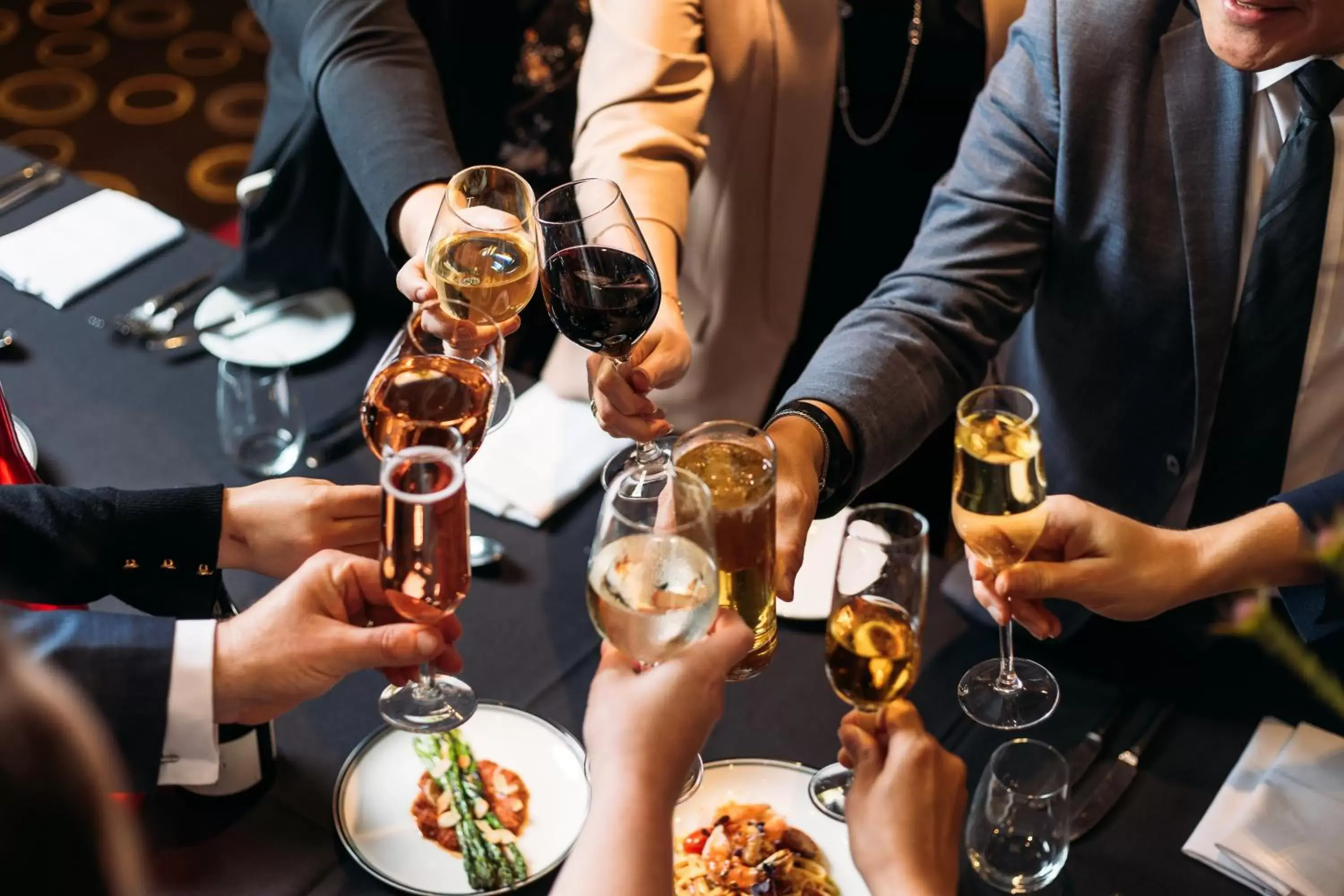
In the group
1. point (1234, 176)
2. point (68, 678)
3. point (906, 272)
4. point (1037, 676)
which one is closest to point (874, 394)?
point (906, 272)

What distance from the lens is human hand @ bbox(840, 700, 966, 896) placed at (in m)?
1.31

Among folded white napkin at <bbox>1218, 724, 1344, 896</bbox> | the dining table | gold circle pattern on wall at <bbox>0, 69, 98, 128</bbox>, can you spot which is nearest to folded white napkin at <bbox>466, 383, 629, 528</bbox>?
the dining table

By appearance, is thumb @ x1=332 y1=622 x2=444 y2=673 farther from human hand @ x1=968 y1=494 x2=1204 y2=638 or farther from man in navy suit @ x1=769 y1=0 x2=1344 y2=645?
human hand @ x1=968 y1=494 x2=1204 y2=638

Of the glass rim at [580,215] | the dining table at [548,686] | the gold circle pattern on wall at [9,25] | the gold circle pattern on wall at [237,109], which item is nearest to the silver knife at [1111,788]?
the dining table at [548,686]

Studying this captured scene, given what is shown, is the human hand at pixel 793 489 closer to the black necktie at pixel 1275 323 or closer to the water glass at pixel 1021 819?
the water glass at pixel 1021 819

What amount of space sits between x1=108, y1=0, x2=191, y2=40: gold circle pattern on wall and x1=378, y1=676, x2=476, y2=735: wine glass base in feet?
15.1

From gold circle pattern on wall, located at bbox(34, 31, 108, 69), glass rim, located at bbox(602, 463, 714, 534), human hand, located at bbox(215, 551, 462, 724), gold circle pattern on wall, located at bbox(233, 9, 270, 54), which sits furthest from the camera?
gold circle pattern on wall, located at bbox(233, 9, 270, 54)

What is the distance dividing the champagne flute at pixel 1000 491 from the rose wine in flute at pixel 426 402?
54 centimetres

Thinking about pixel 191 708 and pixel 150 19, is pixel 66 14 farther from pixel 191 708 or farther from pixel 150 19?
pixel 191 708

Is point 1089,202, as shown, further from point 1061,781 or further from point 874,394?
point 1061,781

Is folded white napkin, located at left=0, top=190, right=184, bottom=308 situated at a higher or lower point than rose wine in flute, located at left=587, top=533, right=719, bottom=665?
lower

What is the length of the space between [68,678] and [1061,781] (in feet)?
3.37

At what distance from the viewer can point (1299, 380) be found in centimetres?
184

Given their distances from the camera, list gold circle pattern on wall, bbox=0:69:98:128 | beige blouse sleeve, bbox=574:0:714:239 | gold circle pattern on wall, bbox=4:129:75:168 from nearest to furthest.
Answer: beige blouse sleeve, bbox=574:0:714:239
gold circle pattern on wall, bbox=4:129:75:168
gold circle pattern on wall, bbox=0:69:98:128
